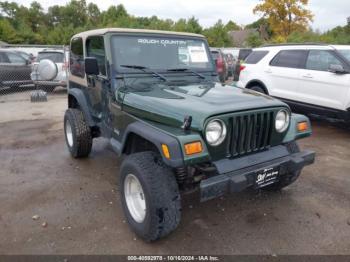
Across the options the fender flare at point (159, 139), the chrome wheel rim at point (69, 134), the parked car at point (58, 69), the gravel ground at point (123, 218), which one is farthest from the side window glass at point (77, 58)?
the parked car at point (58, 69)

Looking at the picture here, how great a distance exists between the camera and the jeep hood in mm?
2703

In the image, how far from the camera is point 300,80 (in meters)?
6.82

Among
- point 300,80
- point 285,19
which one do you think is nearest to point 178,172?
point 300,80

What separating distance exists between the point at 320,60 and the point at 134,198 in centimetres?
530

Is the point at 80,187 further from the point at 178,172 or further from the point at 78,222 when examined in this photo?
the point at 178,172

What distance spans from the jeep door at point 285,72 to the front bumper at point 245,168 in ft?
13.8

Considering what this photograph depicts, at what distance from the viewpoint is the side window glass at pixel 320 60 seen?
249 inches

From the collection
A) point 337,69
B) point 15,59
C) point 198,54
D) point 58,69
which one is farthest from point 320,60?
point 15,59

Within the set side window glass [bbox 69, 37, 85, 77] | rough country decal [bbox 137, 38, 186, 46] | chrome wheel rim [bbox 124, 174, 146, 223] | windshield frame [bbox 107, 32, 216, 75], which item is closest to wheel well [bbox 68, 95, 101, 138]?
side window glass [bbox 69, 37, 85, 77]

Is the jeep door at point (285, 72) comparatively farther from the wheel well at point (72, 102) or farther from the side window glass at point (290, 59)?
the wheel well at point (72, 102)

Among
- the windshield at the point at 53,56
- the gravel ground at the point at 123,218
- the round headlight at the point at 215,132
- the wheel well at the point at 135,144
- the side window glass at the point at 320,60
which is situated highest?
the windshield at the point at 53,56

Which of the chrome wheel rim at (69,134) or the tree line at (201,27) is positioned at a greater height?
the tree line at (201,27)

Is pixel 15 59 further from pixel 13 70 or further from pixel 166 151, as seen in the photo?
pixel 166 151

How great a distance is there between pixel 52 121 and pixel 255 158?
6121 mm
